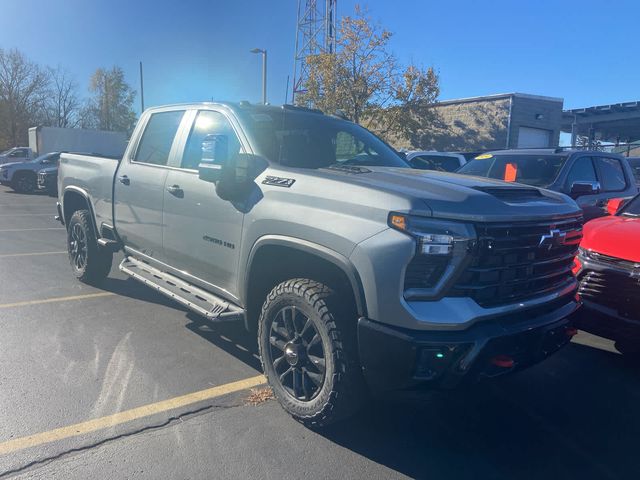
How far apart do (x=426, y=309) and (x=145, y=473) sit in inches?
68.4

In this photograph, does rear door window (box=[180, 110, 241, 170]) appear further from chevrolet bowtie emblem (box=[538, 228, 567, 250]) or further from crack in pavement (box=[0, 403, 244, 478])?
chevrolet bowtie emblem (box=[538, 228, 567, 250])

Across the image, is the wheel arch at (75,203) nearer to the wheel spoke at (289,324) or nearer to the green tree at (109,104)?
the wheel spoke at (289,324)

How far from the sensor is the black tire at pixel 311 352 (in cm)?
287

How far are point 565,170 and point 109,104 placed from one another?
55064 millimetres

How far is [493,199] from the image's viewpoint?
284 cm

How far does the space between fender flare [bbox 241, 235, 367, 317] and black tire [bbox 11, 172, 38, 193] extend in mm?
20417

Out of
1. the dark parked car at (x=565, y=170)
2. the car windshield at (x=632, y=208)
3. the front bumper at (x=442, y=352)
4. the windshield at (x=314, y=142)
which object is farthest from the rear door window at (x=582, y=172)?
the front bumper at (x=442, y=352)

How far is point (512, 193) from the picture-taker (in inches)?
124

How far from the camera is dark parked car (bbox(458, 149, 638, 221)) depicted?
6.96m

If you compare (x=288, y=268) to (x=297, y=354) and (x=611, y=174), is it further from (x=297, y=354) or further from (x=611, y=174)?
(x=611, y=174)

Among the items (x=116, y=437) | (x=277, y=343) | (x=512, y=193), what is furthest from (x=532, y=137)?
(x=116, y=437)

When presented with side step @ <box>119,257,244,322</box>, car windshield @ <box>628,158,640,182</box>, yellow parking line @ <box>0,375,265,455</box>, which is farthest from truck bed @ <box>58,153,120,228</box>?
car windshield @ <box>628,158,640,182</box>

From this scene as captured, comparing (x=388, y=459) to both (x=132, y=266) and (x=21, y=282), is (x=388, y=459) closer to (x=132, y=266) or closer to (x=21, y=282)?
(x=132, y=266)

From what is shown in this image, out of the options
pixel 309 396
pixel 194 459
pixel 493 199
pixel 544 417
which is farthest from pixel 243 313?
pixel 544 417
